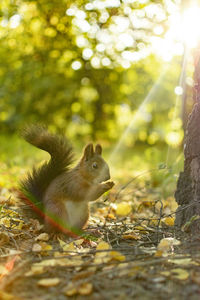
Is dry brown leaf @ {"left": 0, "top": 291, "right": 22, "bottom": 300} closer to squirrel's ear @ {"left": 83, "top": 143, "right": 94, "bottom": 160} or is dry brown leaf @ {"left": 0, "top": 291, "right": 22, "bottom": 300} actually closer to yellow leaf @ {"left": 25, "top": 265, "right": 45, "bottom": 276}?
yellow leaf @ {"left": 25, "top": 265, "right": 45, "bottom": 276}

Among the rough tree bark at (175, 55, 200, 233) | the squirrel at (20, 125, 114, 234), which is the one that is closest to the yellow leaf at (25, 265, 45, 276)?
the squirrel at (20, 125, 114, 234)

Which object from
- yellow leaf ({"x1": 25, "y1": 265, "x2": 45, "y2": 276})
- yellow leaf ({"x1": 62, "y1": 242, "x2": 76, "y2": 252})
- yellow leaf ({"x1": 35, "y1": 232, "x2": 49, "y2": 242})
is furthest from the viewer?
yellow leaf ({"x1": 35, "y1": 232, "x2": 49, "y2": 242})

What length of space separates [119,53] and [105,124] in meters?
7.16

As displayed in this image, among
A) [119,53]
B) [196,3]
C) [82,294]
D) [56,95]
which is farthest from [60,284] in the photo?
[56,95]

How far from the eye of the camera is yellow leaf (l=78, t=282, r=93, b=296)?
1565 mm

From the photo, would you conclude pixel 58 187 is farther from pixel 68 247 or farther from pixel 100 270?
pixel 100 270

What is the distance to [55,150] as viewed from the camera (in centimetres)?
271

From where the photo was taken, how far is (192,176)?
253cm

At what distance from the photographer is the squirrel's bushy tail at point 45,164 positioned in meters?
2.63

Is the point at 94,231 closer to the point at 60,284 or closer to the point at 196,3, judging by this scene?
the point at 60,284

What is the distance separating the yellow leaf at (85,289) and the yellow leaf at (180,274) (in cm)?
41

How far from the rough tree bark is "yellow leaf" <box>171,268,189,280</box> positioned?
0.63 metres

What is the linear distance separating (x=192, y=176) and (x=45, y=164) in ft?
3.57

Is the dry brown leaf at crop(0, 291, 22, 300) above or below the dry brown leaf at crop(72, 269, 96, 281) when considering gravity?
below
